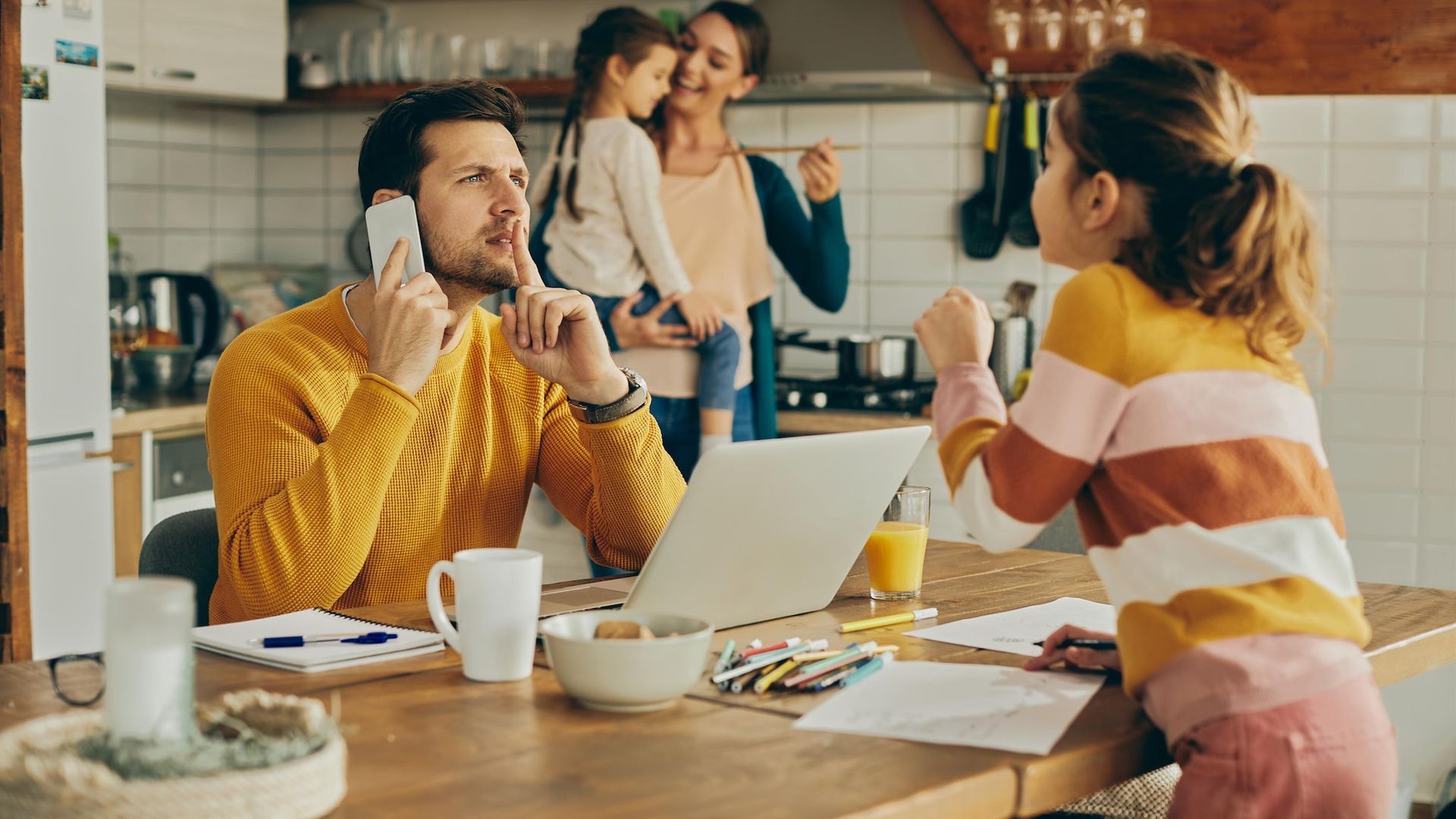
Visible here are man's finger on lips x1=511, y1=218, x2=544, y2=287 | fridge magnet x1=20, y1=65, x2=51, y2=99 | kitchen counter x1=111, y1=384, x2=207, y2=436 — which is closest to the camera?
man's finger on lips x1=511, y1=218, x2=544, y2=287

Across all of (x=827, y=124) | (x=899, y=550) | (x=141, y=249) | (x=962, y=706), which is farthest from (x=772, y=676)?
(x=141, y=249)

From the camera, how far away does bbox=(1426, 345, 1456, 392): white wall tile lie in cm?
338

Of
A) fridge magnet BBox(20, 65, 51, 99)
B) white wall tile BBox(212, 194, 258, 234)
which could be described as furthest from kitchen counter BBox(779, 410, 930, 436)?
white wall tile BBox(212, 194, 258, 234)

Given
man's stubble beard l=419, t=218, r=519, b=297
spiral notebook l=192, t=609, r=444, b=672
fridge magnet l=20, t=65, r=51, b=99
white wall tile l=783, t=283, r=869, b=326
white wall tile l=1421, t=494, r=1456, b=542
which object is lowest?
white wall tile l=1421, t=494, r=1456, b=542

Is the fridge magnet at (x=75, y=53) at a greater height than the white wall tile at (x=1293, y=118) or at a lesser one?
greater

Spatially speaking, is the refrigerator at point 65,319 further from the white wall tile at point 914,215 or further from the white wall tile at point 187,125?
the white wall tile at point 914,215


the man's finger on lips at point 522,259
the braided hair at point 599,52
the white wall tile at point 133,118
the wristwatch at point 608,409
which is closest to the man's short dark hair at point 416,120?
the man's finger on lips at point 522,259

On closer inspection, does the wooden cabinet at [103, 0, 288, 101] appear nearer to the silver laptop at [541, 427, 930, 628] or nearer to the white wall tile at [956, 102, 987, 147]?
the white wall tile at [956, 102, 987, 147]

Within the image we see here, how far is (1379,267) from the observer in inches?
134

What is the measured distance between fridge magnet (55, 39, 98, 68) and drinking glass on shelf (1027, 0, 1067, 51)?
2003 mm

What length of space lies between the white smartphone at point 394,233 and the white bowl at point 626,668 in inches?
26.4

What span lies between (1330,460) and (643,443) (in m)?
2.21

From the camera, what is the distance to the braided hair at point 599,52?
10.2ft

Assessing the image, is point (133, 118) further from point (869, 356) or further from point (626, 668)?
point (626, 668)
